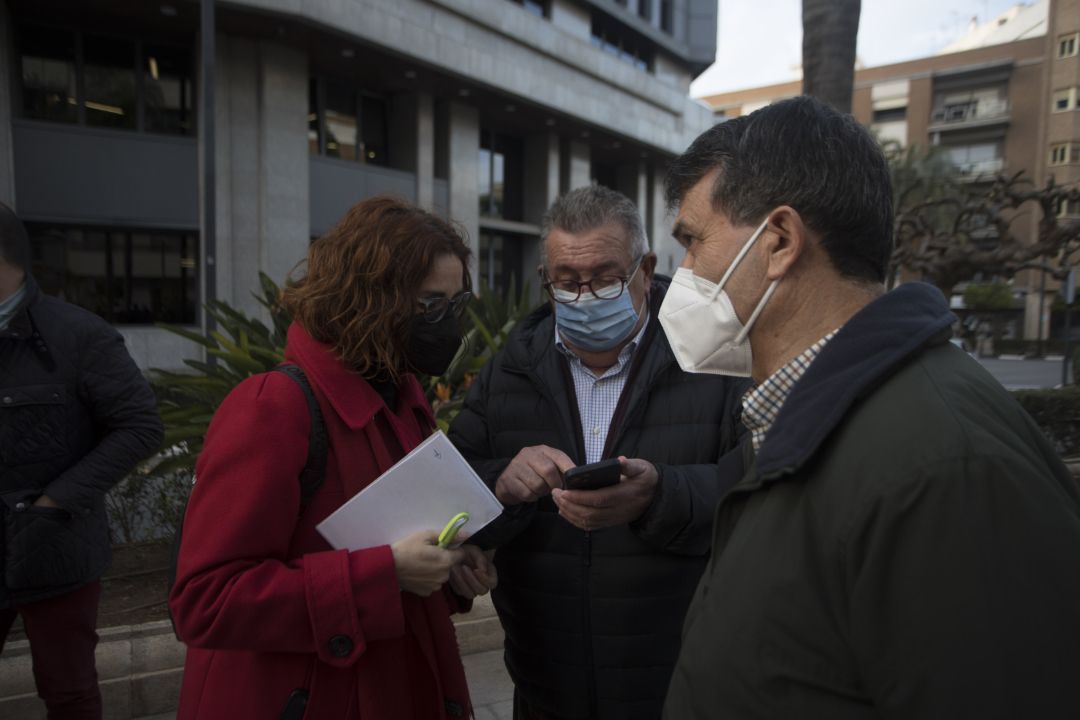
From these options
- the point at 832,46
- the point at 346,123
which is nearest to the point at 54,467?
the point at 832,46

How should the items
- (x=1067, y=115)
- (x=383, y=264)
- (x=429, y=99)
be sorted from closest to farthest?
(x=383, y=264) < (x=429, y=99) < (x=1067, y=115)

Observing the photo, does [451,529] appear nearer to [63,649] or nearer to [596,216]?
[596,216]

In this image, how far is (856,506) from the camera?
89 cm

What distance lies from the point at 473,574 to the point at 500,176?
23248 millimetres

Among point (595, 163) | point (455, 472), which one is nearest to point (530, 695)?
point (455, 472)

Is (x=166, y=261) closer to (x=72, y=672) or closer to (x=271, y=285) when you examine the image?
(x=271, y=285)

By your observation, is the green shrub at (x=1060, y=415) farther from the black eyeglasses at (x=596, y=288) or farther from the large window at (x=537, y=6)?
the large window at (x=537, y=6)

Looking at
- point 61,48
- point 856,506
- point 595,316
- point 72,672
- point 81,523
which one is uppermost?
point 61,48

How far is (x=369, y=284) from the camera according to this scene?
1.71 metres

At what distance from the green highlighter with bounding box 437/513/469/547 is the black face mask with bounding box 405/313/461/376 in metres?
0.44

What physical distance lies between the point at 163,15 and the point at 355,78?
4917 mm

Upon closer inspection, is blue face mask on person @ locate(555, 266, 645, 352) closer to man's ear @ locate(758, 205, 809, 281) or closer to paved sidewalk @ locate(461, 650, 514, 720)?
man's ear @ locate(758, 205, 809, 281)

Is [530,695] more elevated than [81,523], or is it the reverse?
[81,523]

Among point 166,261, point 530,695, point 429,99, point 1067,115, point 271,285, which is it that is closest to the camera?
point 530,695
